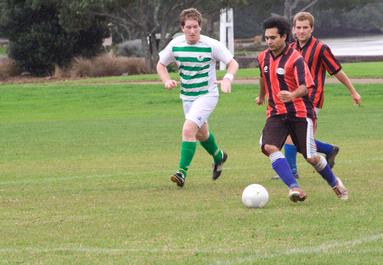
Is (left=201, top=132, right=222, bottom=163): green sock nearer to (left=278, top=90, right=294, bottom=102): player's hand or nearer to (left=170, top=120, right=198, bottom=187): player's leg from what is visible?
(left=170, top=120, right=198, bottom=187): player's leg

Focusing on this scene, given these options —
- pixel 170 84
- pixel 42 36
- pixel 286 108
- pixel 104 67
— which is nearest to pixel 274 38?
pixel 286 108

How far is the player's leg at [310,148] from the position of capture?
Answer: 9.56 m

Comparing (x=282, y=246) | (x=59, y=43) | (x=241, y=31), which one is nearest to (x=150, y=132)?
(x=282, y=246)

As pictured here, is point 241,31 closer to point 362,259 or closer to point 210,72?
point 210,72

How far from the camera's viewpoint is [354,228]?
799cm

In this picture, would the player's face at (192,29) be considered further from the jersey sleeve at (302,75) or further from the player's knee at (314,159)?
the player's knee at (314,159)

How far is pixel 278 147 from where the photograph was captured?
9594 millimetres

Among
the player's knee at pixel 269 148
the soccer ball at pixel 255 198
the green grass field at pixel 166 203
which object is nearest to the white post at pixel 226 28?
the green grass field at pixel 166 203

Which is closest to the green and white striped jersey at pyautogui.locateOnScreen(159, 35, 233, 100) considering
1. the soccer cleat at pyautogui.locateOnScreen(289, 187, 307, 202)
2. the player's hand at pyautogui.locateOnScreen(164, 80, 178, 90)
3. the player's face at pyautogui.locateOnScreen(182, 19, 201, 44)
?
the player's face at pyautogui.locateOnScreen(182, 19, 201, 44)

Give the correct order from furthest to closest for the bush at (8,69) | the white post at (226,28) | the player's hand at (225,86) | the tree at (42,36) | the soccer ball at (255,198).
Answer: the white post at (226,28), the tree at (42,36), the bush at (8,69), the player's hand at (225,86), the soccer ball at (255,198)

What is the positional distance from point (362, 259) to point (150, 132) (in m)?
13.7

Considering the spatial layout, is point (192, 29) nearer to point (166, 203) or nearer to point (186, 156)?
point (186, 156)

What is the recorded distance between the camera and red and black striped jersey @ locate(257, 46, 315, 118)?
9.50m

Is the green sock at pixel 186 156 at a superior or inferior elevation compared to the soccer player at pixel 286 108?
inferior
